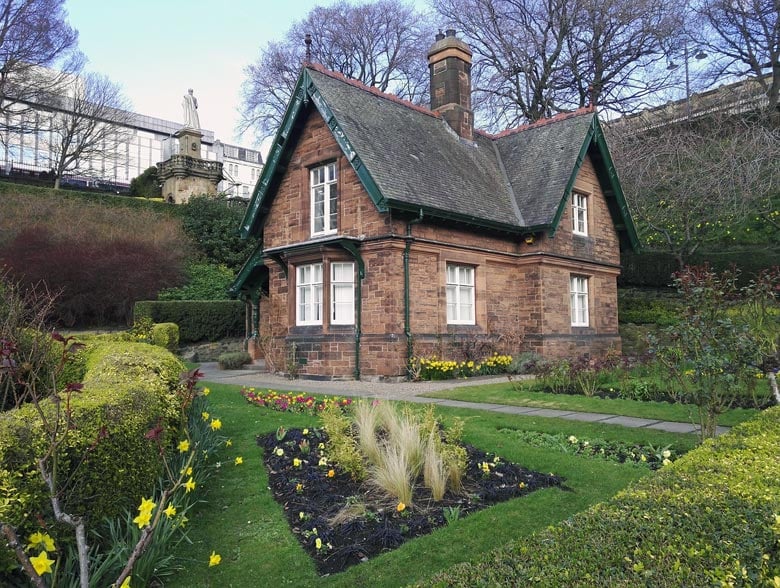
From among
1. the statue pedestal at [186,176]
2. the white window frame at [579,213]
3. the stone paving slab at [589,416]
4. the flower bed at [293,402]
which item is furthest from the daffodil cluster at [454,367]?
the statue pedestal at [186,176]

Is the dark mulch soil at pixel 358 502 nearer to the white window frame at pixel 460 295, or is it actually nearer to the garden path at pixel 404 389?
the garden path at pixel 404 389

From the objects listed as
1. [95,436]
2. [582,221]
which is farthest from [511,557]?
[582,221]

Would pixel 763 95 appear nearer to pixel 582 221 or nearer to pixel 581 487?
pixel 582 221

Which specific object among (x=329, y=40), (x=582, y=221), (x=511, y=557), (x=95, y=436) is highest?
(x=329, y=40)

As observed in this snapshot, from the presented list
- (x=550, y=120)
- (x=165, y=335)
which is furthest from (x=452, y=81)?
(x=165, y=335)

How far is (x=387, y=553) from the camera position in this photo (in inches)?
157

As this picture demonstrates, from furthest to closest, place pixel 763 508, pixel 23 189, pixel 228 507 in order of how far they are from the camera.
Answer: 1. pixel 23 189
2. pixel 228 507
3. pixel 763 508

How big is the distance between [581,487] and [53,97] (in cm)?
4086

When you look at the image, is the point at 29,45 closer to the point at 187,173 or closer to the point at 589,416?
the point at 187,173

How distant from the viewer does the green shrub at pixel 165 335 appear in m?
17.5

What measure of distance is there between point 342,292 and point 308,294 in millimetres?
1342

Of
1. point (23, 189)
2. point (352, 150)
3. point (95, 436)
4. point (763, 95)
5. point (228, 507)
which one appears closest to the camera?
point (95, 436)

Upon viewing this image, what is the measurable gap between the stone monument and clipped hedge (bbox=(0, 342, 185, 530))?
34.3 meters

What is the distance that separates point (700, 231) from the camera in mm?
24016
